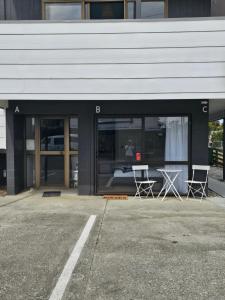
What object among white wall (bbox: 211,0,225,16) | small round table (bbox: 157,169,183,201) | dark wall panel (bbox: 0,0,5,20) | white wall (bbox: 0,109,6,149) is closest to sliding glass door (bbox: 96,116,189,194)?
small round table (bbox: 157,169,183,201)

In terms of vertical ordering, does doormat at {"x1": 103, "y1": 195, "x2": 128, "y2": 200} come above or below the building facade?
below

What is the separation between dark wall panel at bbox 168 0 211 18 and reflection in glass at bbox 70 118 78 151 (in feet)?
13.0

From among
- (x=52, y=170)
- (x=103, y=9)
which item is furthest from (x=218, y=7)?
(x=52, y=170)

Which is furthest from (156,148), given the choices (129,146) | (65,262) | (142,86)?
(65,262)

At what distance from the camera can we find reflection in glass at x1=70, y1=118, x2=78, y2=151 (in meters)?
9.36

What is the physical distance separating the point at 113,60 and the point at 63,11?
242 cm

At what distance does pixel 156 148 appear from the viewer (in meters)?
8.45

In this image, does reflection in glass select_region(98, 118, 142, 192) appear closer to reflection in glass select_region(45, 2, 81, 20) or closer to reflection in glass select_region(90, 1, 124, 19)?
reflection in glass select_region(90, 1, 124, 19)

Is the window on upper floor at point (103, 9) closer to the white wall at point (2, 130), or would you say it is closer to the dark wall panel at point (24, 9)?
the dark wall panel at point (24, 9)

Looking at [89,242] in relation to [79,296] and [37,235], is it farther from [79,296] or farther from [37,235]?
[79,296]

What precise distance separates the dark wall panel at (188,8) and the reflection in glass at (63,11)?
251 centimetres

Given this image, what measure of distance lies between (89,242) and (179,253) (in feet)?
4.44

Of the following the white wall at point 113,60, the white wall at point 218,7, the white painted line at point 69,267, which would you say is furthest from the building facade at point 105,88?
the white painted line at point 69,267

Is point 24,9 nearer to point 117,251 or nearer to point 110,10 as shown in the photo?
point 110,10
